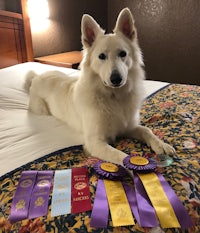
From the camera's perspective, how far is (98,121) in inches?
58.2

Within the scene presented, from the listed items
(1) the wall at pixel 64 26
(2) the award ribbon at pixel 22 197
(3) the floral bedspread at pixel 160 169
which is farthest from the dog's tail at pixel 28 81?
(2) the award ribbon at pixel 22 197

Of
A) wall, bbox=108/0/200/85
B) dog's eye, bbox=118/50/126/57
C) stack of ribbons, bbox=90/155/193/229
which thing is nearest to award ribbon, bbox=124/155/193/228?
stack of ribbons, bbox=90/155/193/229

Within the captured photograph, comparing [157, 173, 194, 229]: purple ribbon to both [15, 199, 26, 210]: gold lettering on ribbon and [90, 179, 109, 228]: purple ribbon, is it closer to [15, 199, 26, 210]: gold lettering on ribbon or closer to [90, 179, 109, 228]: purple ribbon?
[90, 179, 109, 228]: purple ribbon

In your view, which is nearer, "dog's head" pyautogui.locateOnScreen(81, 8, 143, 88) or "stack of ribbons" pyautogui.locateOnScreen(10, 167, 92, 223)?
"stack of ribbons" pyautogui.locateOnScreen(10, 167, 92, 223)

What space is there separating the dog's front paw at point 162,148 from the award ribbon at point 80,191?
1.43 feet

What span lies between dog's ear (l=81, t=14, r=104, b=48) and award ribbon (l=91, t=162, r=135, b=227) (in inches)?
35.5

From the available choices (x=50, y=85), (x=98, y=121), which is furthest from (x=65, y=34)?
(x=98, y=121)

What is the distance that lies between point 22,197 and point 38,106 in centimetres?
112

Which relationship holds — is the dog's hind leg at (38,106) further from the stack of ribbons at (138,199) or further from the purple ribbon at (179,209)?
the purple ribbon at (179,209)

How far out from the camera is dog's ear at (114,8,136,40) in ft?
5.00

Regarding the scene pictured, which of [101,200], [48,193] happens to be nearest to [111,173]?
[101,200]

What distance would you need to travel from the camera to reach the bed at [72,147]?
819 millimetres

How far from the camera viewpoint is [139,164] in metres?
1.06

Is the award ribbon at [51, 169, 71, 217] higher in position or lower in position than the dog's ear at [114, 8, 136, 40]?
lower
